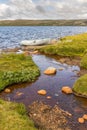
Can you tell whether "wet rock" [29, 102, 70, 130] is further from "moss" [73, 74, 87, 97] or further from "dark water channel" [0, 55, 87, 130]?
"moss" [73, 74, 87, 97]

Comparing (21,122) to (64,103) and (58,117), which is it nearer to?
(58,117)

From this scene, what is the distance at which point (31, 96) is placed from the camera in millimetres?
21266

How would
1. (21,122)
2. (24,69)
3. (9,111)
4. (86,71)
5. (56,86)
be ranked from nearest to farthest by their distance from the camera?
(21,122), (9,111), (56,86), (24,69), (86,71)

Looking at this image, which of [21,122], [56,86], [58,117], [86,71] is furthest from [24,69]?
[21,122]

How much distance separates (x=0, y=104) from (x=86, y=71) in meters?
16.4

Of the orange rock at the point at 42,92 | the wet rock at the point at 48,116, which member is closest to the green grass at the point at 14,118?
the wet rock at the point at 48,116

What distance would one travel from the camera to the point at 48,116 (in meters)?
16.8

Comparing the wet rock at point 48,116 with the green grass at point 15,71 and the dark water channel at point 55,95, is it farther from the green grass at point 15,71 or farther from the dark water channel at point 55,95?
the green grass at point 15,71

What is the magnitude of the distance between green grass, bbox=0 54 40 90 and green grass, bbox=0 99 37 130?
651cm

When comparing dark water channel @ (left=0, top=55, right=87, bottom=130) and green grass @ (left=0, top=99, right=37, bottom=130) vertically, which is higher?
green grass @ (left=0, top=99, right=37, bottom=130)

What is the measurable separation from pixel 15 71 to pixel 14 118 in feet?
38.7

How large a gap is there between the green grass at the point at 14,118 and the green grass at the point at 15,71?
256 inches

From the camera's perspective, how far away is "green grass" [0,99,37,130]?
13.6 m

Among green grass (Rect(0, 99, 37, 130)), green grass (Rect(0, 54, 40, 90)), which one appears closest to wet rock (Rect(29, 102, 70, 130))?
green grass (Rect(0, 99, 37, 130))
